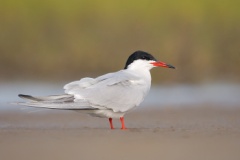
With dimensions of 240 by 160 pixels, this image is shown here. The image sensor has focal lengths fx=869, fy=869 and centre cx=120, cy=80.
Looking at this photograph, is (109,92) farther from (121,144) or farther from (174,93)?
(174,93)

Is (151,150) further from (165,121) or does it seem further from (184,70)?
(184,70)

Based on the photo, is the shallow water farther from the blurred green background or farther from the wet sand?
the wet sand

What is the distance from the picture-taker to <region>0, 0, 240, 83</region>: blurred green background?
16.1m

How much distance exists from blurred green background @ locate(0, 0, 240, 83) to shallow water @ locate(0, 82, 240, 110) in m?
0.96

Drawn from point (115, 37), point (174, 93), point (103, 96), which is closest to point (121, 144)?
point (103, 96)

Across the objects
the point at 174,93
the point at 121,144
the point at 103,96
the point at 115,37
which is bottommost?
the point at 121,144

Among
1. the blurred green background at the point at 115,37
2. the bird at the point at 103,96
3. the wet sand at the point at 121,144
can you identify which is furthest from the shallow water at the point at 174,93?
the wet sand at the point at 121,144

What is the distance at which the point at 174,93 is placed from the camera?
542 inches

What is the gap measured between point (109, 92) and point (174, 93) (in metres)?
4.87

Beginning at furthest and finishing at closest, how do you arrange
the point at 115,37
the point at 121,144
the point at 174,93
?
1. the point at 115,37
2. the point at 174,93
3. the point at 121,144

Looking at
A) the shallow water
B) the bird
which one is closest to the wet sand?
the bird

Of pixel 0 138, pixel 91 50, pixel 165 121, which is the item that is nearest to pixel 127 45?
pixel 91 50

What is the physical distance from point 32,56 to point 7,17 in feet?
4.23

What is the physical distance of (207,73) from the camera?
1606 centimetres
